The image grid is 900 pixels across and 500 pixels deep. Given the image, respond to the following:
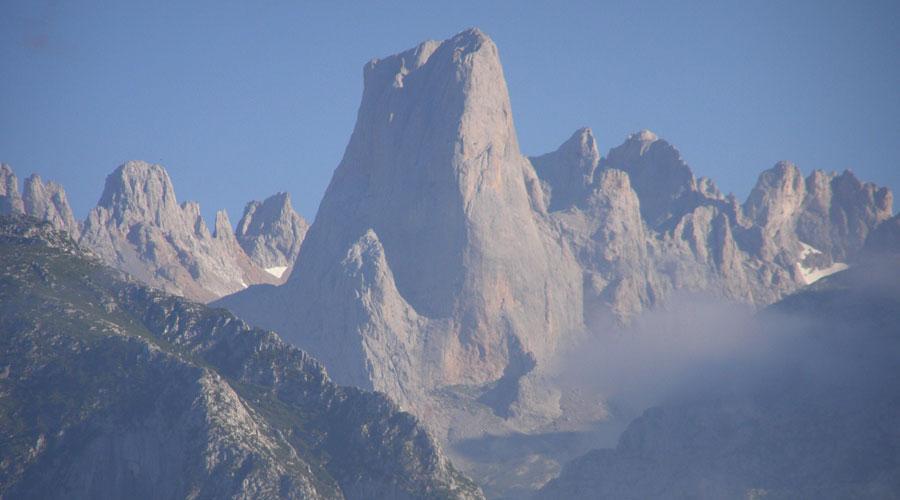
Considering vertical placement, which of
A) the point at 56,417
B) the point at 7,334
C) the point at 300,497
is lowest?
the point at 300,497

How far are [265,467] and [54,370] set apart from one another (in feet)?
92.8

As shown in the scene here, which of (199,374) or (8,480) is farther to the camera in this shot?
(199,374)

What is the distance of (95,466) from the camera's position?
184250 mm

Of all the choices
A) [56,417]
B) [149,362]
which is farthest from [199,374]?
[56,417]

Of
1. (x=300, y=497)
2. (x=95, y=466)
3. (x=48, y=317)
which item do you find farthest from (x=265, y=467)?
(x=48, y=317)

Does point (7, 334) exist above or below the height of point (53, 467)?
above

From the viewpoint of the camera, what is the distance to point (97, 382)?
632ft

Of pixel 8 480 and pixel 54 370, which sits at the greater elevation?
pixel 54 370

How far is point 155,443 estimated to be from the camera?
623ft

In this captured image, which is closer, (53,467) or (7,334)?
(53,467)

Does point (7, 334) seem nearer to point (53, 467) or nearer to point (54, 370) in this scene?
point (54, 370)

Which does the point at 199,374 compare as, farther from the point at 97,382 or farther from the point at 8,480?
the point at 8,480

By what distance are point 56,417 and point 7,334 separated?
14.3 meters

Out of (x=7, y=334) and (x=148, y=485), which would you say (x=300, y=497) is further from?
(x=7, y=334)
